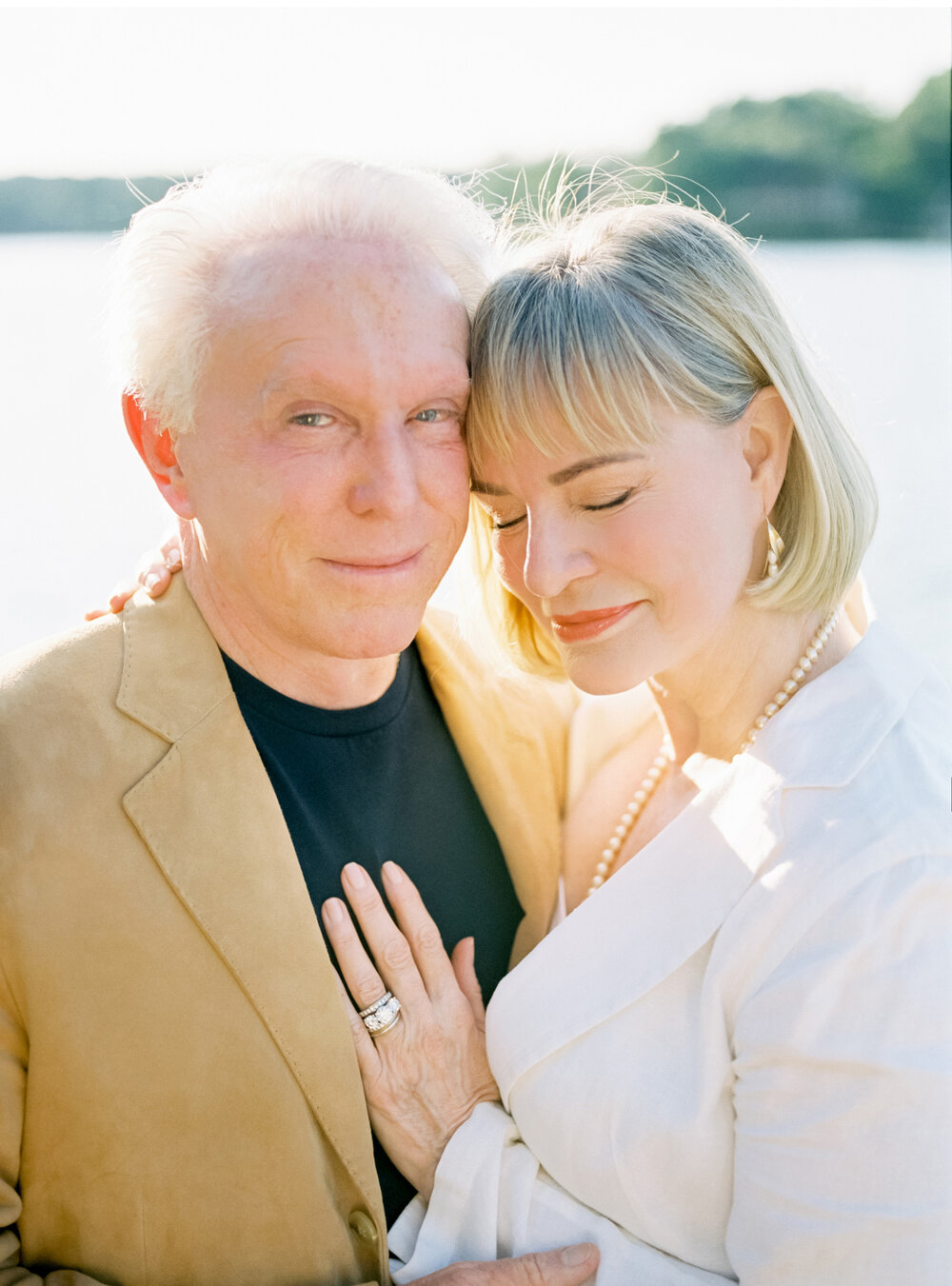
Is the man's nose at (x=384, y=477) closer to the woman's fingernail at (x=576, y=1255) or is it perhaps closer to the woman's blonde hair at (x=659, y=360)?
the woman's blonde hair at (x=659, y=360)

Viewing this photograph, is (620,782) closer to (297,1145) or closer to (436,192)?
(297,1145)

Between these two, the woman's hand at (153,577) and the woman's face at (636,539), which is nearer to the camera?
the woman's face at (636,539)

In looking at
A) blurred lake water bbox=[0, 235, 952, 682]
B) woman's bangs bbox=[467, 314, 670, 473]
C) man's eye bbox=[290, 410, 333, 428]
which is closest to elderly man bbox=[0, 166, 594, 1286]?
man's eye bbox=[290, 410, 333, 428]

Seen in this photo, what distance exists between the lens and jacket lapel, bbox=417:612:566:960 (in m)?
2.39

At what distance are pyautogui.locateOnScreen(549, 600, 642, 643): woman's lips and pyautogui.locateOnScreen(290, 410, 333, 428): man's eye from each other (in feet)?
1.80

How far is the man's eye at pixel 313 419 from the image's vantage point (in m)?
1.95

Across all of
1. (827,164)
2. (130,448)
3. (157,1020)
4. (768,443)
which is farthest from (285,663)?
(827,164)

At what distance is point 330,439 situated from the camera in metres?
1.97

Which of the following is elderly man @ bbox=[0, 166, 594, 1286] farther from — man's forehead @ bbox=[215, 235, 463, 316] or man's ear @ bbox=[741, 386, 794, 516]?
man's ear @ bbox=[741, 386, 794, 516]

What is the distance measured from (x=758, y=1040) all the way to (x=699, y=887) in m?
0.28

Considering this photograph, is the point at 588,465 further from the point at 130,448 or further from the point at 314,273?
the point at 130,448

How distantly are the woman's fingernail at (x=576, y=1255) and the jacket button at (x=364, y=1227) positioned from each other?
1.05 ft

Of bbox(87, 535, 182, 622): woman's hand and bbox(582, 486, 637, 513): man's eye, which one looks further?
bbox(87, 535, 182, 622): woman's hand

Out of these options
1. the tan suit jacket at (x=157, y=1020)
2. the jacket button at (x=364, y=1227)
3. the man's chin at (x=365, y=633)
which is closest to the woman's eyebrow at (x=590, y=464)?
the man's chin at (x=365, y=633)
